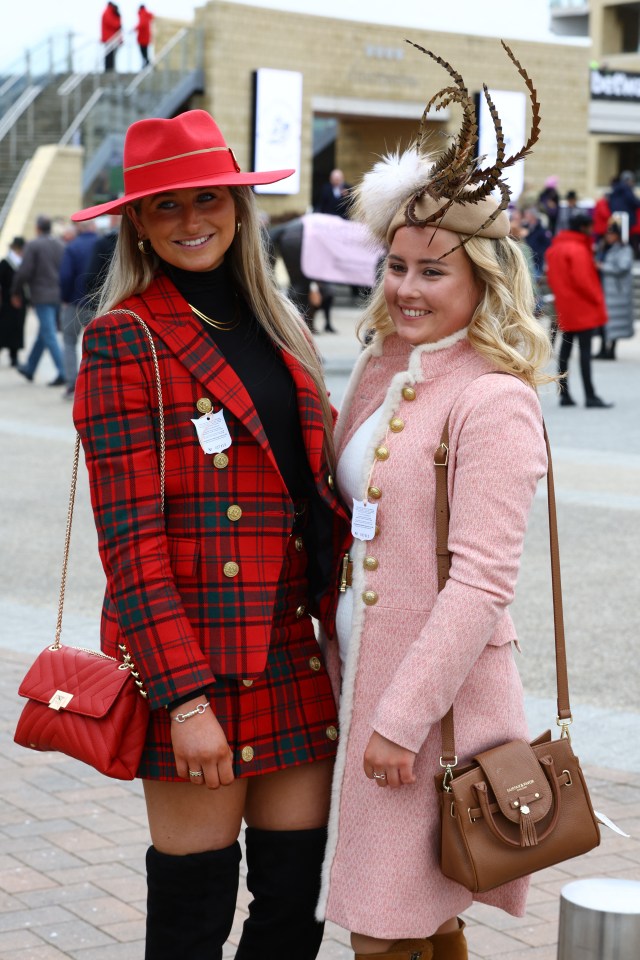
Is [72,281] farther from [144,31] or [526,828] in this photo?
[144,31]

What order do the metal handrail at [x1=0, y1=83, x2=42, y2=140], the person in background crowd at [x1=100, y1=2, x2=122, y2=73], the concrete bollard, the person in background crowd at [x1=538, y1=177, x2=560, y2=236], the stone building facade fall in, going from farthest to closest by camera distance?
the person in background crowd at [x1=100, y1=2, x2=122, y2=73], the metal handrail at [x1=0, y1=83, x2=42, y2=140], the stone building facade, the person in background crowd at [x1=538, y1=177, x2=560, y2=236], the concrete bollard

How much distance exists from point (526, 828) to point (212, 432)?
884 millimetres

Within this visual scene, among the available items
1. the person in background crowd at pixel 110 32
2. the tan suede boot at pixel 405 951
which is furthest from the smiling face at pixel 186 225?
the person in background crowd at pixel 110 32

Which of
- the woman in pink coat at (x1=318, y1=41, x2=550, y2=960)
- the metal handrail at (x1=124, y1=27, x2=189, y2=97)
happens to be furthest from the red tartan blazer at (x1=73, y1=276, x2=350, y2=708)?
the metal handrail at (x1=124, y1=27, x2=189, y2=97)

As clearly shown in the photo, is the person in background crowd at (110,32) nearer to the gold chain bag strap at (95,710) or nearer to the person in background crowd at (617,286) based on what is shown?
the person in background crowd at (617,286)

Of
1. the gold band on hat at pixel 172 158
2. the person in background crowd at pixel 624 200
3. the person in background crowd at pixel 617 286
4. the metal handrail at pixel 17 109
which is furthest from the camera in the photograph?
the metal handrail at pixel 17 109

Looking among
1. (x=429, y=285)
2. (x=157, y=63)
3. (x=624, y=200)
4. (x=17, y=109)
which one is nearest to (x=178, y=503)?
(x=429, y=285)

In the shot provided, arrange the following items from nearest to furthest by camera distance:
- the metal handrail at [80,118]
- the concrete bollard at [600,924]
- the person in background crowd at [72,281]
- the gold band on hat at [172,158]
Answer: the concrete bollard at [600,924] → the gold band on hat at [172,158] → the person in background crowd at [72,281] → the metal handrail at [80,118]

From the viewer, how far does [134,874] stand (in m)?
4.04

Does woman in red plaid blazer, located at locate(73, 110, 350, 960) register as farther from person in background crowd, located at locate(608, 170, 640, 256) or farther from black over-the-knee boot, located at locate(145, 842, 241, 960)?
person in background crowd, located at locate(608, 170, 640, 256)

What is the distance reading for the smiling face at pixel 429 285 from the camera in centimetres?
264

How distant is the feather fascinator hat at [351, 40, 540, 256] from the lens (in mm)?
2559

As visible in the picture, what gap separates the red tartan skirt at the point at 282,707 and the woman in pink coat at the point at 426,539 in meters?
0.08

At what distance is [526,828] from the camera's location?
2.53 meters
